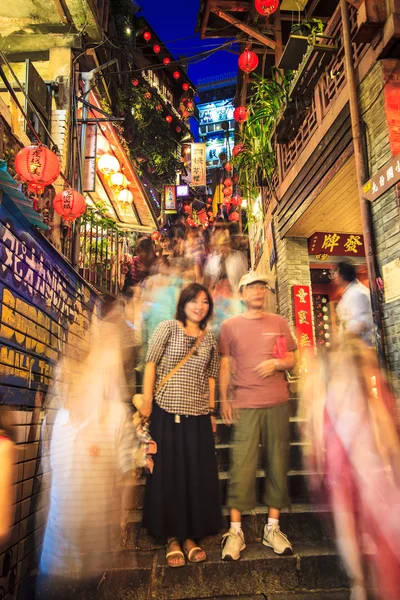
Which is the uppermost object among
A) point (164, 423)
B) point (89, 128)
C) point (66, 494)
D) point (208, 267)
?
point (89, 128)

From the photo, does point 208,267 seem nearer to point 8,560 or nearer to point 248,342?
point 248,342

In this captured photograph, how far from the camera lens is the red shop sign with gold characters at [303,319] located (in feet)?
31.9

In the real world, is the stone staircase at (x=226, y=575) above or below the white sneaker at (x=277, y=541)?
below

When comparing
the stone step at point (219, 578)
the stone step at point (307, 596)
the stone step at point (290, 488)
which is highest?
the stone step at point (290, 488)

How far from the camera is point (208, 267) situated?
29.5 ft

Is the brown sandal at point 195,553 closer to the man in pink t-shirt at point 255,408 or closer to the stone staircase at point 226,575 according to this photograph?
the stone staircase at point 226,575

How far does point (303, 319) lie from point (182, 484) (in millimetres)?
6917

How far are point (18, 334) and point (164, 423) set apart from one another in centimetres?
207

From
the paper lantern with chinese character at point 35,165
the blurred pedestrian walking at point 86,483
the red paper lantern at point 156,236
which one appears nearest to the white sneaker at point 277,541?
the blurred pedestrian walking at point 86,483

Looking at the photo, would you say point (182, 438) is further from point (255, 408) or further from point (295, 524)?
point (295, 524)

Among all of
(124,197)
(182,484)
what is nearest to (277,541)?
(182,484)

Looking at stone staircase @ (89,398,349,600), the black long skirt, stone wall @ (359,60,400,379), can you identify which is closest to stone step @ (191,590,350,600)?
stone staircase @ (89,398,349,600)

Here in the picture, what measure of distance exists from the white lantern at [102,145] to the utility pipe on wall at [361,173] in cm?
782

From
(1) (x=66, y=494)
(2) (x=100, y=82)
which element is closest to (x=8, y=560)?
(1) (x=66, y=494)
